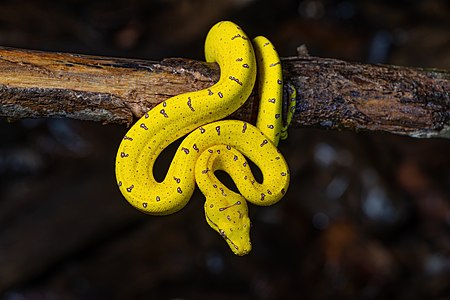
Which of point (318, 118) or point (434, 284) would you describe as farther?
point (434, 284)

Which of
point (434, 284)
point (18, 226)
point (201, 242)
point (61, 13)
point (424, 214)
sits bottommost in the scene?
point (434, 284)

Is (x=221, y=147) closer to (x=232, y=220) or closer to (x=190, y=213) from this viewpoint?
(x=232, y=220)

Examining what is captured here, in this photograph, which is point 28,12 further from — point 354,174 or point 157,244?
point 354,174

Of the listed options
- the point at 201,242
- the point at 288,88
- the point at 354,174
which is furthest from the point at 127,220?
the point at 288,88

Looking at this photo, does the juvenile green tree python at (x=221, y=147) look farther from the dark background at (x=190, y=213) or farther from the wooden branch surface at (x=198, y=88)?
the dark background at (x=190, y=213)

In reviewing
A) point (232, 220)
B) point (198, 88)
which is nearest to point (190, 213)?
point (232, 220)

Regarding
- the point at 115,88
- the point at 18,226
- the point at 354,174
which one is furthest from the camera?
the point at 354,174

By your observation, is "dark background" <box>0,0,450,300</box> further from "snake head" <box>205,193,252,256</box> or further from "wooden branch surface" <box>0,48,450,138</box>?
"wooden branch surface" <box>0,48,450,138</box>

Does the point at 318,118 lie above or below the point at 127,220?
below
